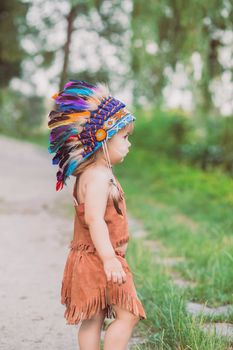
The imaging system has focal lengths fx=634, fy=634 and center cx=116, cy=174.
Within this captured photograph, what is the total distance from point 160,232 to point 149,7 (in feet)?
10.7

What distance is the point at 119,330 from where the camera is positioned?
263 centimetres

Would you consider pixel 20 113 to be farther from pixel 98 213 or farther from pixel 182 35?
pixel 98 213

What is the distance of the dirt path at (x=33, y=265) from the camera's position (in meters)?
3.58

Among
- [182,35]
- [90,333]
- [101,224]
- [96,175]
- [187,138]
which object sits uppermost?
[187,138]

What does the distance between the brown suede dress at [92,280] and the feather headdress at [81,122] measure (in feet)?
0.74

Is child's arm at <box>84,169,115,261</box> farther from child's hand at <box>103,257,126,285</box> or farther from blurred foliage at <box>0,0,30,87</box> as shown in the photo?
blurred foliage at <box>0,0,30,87</box>

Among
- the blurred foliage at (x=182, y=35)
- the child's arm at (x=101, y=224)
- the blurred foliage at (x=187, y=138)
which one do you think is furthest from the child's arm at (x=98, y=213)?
the blurred foliage at (x=187, y=138)

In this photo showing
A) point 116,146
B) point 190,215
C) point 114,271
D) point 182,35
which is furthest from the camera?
point 182,35

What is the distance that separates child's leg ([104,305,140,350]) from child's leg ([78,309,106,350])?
109 mm

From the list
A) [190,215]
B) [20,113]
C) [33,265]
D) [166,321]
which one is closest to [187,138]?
[190,215]

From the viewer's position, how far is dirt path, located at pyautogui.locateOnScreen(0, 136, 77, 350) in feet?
11.7

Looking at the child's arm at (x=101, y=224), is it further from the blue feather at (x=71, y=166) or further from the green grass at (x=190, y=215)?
the green grass at (x=190, y=215)

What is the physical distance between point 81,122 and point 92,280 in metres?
0.68

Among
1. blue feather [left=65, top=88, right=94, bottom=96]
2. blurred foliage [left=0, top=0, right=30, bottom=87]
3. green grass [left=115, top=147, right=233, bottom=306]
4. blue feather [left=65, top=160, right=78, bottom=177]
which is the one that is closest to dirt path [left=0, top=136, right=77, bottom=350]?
green grass [left=115, top=147, right=233, bottom=306]
